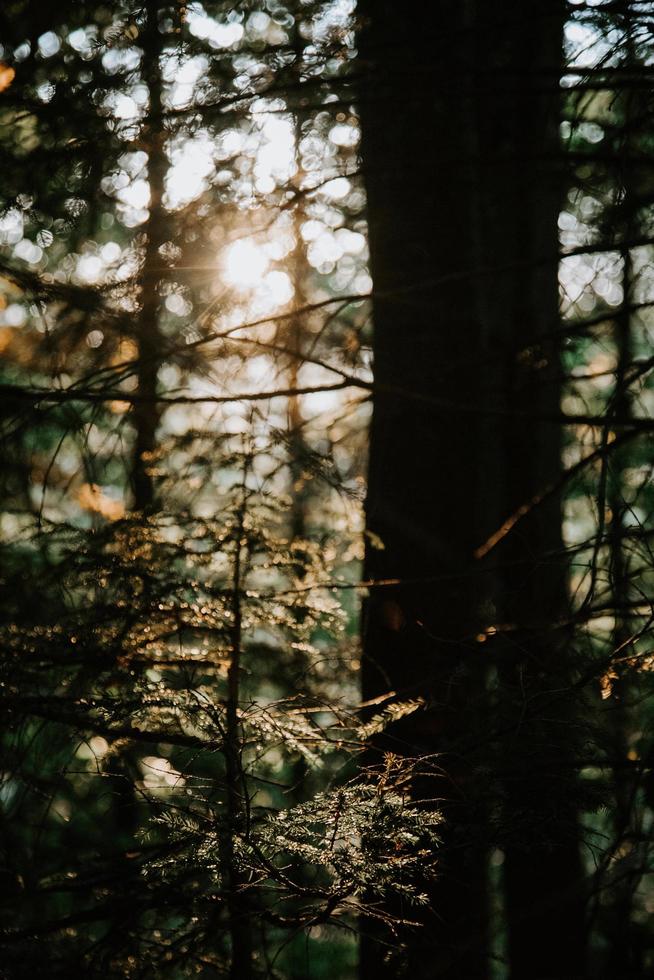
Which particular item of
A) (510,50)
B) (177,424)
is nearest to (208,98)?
(510,50)

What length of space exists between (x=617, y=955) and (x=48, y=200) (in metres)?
3.71

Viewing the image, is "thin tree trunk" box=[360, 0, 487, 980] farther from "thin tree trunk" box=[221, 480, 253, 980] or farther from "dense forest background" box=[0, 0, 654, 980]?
"thin tree trunk" box=[221, 480, 253, 980]

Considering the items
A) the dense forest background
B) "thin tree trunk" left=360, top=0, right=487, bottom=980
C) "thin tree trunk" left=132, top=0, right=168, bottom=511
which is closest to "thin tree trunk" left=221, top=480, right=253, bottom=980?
the dense forest background

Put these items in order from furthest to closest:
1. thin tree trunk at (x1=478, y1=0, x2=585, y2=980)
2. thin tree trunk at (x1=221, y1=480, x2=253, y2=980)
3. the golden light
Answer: the golden light → thin tree trunk at (x1=478, y1=0, x2=585, y2=980) → thin tree trunk at (x1=221, y1=480, x2=253, y2=980)

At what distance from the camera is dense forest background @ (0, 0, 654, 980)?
7.64 ft

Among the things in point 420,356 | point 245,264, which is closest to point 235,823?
point 420,356

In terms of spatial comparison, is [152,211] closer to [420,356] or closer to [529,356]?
[420,356]

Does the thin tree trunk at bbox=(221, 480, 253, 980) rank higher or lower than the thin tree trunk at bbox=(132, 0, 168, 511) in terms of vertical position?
lower

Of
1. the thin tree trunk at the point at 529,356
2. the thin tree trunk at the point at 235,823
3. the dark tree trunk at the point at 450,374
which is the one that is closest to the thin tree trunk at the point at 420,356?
the dark tree trunk at the point at 450,374

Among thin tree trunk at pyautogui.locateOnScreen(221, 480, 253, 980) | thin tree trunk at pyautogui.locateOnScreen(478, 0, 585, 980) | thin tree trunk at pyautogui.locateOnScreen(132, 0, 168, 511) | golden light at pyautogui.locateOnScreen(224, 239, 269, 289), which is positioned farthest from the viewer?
golden light at pyautogui.locateOnScreen(224, 239, 269, 289)

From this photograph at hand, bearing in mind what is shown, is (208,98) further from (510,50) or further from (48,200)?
(510,50)

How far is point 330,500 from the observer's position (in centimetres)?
474

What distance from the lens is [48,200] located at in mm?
3439

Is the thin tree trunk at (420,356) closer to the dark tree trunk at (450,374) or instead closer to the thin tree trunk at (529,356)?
the dark tree trunk at (450,374)
